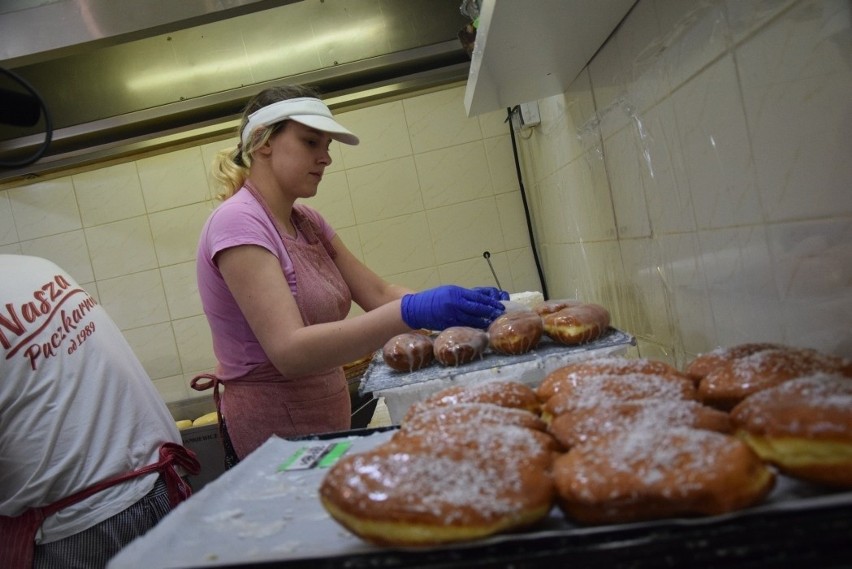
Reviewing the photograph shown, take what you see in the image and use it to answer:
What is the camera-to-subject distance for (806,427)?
0.45 m

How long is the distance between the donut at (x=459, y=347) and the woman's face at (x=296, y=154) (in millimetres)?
596

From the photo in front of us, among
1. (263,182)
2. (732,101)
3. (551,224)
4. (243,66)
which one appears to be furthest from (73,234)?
(732,101)

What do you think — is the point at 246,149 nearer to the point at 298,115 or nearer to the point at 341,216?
the point at 298,115

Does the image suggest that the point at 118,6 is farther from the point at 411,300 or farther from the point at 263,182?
the point at 411,300

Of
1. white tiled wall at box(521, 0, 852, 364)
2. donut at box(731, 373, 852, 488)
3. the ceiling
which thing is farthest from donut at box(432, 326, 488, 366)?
the ceiling

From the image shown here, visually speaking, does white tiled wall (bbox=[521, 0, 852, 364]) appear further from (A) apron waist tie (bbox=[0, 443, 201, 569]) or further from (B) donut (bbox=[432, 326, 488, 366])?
(A) apron waist tie (bbox=[0, 443, 201, 569])

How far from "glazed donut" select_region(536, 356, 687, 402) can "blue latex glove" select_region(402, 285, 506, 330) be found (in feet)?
2.28

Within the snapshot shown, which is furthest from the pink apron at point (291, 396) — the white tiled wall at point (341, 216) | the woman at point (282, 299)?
the white tiled wall at point (341, 216)

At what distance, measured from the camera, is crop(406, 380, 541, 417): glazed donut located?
725 millimetres

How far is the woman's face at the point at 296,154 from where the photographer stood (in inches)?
63.1

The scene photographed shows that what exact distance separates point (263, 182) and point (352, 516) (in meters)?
1.30

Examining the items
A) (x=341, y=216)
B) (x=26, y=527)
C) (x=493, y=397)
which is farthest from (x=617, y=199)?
(x=341, y=216)

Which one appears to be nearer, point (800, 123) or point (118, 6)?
point (800, 123)

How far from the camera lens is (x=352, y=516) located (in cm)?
49
